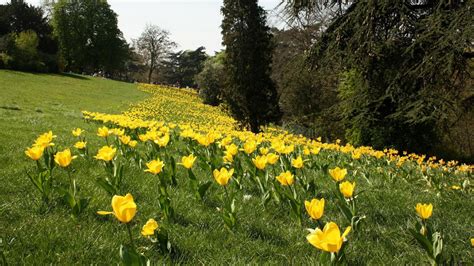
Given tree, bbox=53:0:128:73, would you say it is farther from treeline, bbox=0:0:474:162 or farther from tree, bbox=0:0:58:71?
tree, bbox=0:0:58:71

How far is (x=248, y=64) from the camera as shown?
19453 mm

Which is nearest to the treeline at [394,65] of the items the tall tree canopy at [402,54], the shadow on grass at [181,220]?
the tall tree canopy at [402,54]

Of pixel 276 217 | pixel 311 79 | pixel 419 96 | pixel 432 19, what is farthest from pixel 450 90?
pixel 311 79

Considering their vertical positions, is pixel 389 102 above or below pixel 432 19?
below

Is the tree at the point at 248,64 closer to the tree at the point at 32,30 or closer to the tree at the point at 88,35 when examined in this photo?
the tree at the point at 32,30

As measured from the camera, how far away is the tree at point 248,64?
1917cm

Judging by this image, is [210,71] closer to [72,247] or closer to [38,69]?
[38,69]

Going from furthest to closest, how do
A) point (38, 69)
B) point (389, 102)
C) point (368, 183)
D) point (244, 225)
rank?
point (38, 69), point (389, 102), point (368, 183), point (244, 225)

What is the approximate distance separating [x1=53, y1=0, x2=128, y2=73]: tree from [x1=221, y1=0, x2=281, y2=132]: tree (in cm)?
3503

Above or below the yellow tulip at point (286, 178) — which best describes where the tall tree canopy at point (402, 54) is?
above

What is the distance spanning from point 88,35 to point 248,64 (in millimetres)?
37707

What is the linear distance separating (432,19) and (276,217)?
18.7 feet

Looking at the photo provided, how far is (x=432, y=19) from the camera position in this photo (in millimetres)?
6945

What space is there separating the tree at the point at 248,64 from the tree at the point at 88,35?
1379 inches
